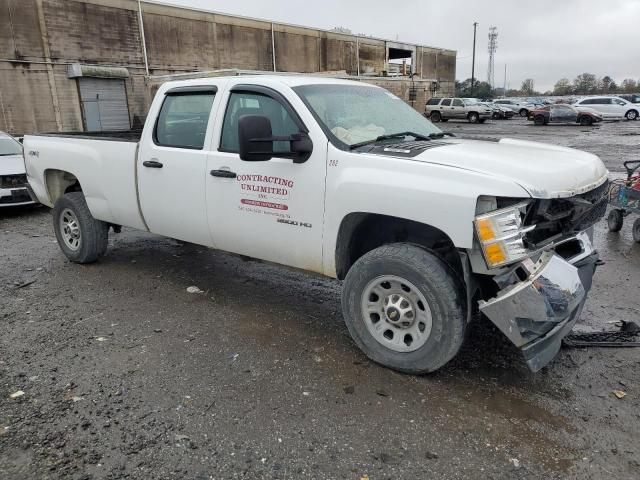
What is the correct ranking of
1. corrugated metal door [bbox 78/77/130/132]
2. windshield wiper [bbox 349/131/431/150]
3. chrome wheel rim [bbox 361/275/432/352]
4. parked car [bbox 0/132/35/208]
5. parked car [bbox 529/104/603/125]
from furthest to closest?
parked car [bbox 529/104/603/125]
corrugated metal door [bbox 78/77/130/132]
parked car [bbox 0/132/35/208]
windshield wiper [bbox 349/131/431/150]
chrome wheel rim [bbox 361/275/432/352]

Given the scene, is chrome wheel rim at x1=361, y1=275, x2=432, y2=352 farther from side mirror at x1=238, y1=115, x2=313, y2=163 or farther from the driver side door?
side mirror at x1=238, y1=115, x2=313, y2=163

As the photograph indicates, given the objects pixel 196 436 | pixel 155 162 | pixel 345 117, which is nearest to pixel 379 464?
pixel 196 436

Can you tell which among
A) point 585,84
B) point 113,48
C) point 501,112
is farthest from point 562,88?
point 113,48

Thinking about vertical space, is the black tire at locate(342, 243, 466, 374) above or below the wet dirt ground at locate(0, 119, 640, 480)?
above

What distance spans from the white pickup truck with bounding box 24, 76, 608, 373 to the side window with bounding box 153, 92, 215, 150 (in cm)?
1

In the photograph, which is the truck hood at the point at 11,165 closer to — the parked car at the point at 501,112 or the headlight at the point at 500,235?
the headlight at the point at 500,235

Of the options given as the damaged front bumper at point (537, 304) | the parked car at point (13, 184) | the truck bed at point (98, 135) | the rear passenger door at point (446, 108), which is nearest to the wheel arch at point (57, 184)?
the truck bed at point (98, 135)

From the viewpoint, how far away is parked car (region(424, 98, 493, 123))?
3850 centimetres

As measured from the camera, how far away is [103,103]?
27.1m

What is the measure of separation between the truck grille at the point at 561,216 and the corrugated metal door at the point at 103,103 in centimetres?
2609

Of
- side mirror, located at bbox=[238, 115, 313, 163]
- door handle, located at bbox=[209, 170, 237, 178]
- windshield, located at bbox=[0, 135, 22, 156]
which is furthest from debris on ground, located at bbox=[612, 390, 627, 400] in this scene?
windshield, located at bbox=[0, 135, 22, 156]

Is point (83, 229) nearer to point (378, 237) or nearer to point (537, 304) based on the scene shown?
point (378, 237)

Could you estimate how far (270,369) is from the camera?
3.56 m

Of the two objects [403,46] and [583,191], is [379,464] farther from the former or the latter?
[403,46]
